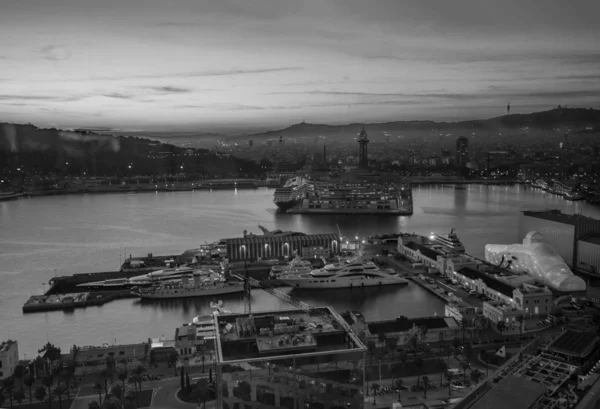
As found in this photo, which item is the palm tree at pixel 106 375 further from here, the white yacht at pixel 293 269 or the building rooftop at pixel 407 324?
the white yacht at pixel 293 269

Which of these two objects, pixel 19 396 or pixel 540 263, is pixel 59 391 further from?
pixel 540 263

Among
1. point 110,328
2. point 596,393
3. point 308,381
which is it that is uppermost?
point 308,381

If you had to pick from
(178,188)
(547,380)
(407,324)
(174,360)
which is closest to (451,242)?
(407,324)

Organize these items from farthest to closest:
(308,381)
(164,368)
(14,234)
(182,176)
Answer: (182,176) → (14,234) → (164,368) → (308,381)

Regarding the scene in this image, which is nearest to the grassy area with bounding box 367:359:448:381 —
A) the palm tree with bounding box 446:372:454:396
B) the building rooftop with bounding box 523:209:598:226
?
the palm tree with bounding box 446:372:454:396

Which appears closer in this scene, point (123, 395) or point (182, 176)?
point (123, 395)

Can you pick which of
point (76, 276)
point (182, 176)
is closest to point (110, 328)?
point (76, 276)

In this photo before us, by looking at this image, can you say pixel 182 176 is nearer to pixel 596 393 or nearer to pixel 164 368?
pixel 164 368
